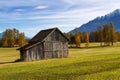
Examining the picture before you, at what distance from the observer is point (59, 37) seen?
66.8m

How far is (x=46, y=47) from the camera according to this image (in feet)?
211

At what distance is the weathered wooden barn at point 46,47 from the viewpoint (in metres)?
61.6

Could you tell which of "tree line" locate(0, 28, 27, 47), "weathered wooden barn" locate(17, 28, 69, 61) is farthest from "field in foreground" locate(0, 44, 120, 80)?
"tree line" locate(0, 28, 27, 47)

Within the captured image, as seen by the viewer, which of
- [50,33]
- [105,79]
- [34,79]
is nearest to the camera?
[105,79]

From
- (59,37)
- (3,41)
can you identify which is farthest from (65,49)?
(3,41)

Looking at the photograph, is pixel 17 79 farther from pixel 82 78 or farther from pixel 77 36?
pixel 77 36

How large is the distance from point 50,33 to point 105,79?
4379 centimetres

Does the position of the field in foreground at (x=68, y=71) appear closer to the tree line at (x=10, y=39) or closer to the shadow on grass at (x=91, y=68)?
the shadow on grass at (x=91, y=68)

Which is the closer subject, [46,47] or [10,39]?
[46,47]

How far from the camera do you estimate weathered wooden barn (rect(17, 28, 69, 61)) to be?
2424 inches

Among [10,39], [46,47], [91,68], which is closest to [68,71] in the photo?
[91,68]

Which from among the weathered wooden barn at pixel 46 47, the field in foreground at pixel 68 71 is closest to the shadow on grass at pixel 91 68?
the field in foreground at pixel 68 71

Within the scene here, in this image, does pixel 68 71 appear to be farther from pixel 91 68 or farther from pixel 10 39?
pixel 10 39

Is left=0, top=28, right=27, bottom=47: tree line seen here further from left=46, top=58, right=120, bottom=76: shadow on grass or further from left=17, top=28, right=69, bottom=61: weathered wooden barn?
left=46, top=58, right=120, bottom=76: shadow on grass
